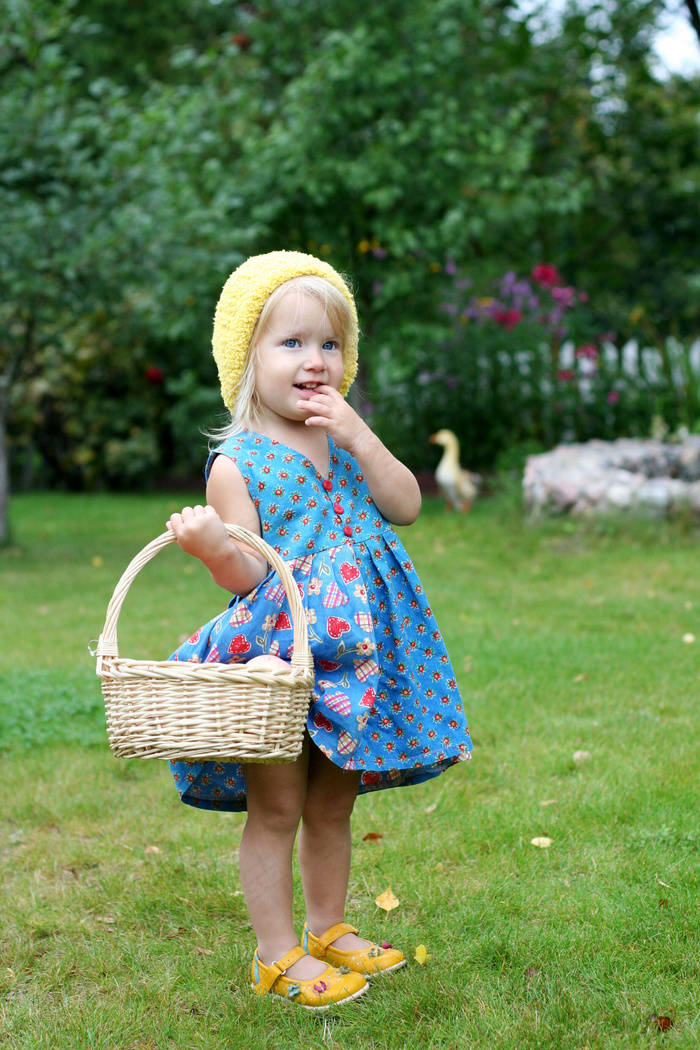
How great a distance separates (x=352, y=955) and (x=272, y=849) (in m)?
0.36

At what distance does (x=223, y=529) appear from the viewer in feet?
6.06

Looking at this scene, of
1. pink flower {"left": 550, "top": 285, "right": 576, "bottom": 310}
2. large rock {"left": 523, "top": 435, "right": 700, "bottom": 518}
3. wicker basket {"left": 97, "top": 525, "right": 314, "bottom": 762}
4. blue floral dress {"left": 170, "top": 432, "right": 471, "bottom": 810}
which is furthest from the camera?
pink flower {"left": 550, "top": 285, "right": 576, "bottom": 310}

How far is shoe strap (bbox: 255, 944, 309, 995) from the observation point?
6.73 feet

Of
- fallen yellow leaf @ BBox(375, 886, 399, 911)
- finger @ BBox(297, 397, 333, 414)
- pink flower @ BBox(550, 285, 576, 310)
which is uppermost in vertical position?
pink flower @ BBox(550, 285, 576, 310)

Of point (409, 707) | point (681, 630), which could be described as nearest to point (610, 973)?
point (409, 707)

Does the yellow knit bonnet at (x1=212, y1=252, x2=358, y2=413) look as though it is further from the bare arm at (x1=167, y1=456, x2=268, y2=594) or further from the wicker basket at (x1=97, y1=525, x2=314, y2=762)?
the wicker basket at (x1=97, y1=525, x2=314, y2=762)

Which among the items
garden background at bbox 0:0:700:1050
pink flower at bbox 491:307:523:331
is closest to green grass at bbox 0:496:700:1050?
garden background at bbox 0:0:700:1050

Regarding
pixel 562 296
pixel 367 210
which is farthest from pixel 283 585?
pixel 562 296

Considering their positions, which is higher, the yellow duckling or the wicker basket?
the wicker basket

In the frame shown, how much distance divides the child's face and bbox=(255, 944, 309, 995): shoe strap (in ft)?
3.60

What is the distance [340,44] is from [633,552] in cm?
529

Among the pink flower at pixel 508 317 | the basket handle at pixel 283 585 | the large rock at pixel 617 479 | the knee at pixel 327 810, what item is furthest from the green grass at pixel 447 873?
the pink flower at pixel 508 317

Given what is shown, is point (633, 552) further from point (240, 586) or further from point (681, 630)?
point (240, 586)

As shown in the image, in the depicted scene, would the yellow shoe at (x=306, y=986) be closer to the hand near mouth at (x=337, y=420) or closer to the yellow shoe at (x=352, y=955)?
the yellow shoe at (x=352, y=955)
